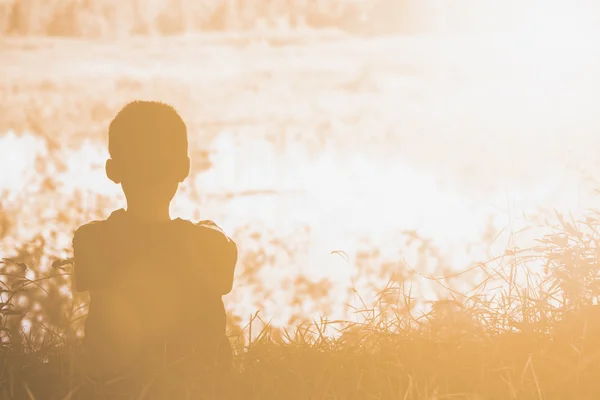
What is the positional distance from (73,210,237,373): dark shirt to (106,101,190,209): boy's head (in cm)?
14

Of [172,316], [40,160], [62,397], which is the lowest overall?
[62,397]

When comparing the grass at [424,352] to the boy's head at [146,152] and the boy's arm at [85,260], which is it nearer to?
the boy's arm at [85,260]

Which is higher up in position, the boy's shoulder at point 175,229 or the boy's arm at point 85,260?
the boy's shoulder at point 175,229

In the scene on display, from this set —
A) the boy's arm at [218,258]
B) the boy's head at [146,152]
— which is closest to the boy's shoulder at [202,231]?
the boy's arm at [218,258]

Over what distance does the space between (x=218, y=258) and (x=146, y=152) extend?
1.57 feet

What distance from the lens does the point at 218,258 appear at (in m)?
2.79

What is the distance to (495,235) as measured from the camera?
3.60m

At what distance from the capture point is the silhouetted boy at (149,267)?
9.05ft

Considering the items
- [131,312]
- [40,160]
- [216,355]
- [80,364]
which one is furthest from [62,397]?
[40,160]

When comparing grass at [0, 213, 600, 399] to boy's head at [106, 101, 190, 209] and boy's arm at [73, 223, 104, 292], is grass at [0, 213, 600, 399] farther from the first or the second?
boy's head at [106, 101, 190, 209]

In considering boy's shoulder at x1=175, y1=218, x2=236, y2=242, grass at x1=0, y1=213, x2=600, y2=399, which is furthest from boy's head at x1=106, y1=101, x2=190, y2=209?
grass at x1=0, y1=213, x2=600, y2=399

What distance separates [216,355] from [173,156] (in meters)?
0.76

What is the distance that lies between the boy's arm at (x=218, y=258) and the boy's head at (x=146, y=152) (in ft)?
0.71

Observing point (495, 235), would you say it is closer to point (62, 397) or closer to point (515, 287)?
point (515, 287)
